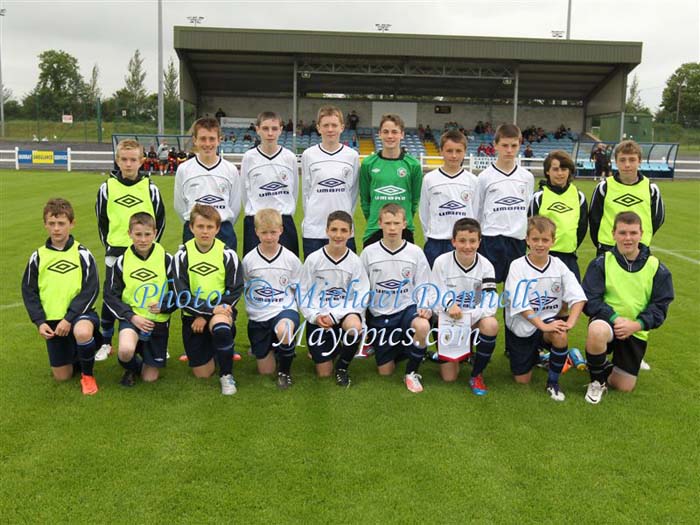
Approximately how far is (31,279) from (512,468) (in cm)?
320

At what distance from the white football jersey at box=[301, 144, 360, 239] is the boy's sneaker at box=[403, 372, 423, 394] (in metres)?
1.41

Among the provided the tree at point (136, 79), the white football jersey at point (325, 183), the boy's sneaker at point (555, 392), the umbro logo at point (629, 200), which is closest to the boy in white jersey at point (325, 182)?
the white football jersey at point (325, 183)

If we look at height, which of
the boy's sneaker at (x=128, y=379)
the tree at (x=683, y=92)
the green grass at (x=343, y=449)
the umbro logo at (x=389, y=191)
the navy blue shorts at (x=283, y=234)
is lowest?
the green grass at (x=343, y=449)

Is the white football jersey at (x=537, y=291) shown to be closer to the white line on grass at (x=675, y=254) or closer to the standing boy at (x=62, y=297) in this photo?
the standing boy at (x=62, y=297)

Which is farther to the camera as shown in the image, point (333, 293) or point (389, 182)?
point (389, 182)

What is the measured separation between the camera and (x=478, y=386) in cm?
398

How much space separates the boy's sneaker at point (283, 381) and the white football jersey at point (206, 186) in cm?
140

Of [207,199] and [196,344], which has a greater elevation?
[207,199]

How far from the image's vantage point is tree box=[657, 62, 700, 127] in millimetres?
66500

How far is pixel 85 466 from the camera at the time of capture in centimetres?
293

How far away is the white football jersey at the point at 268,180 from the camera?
482cm

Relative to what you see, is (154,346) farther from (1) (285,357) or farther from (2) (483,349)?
(2) (483,349)

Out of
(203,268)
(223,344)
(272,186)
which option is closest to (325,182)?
(272,186)

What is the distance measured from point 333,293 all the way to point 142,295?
1.30 metres
